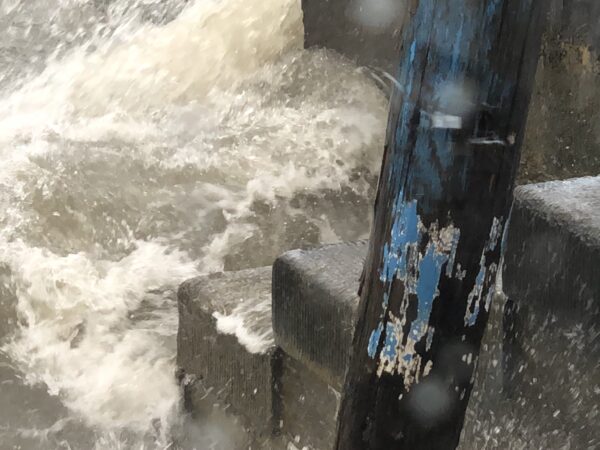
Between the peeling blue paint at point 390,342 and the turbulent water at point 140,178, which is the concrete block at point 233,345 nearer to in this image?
the turbulent water at point 140,178

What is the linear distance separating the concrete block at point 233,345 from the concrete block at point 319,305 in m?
0.14

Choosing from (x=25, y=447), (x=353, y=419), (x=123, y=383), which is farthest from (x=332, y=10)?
(x=353, y=419)

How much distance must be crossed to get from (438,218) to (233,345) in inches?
47.8

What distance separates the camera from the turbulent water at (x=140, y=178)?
10.1ft

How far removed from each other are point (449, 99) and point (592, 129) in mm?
2312

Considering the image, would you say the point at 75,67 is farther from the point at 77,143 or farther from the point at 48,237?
the point at 48,237

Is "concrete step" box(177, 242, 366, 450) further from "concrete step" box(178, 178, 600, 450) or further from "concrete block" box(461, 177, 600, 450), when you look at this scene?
"concrete block" box(461, 177, 600, 450)

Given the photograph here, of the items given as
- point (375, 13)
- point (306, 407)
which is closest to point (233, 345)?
point (306, 407)

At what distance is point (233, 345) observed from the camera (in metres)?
2.37

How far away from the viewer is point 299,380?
2244 mm

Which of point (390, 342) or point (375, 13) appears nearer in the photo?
point (390, 342)

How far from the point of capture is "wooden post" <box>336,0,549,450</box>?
1.20m

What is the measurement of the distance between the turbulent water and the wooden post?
4.53 ft

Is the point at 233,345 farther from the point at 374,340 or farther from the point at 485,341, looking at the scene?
the point at 374,340
